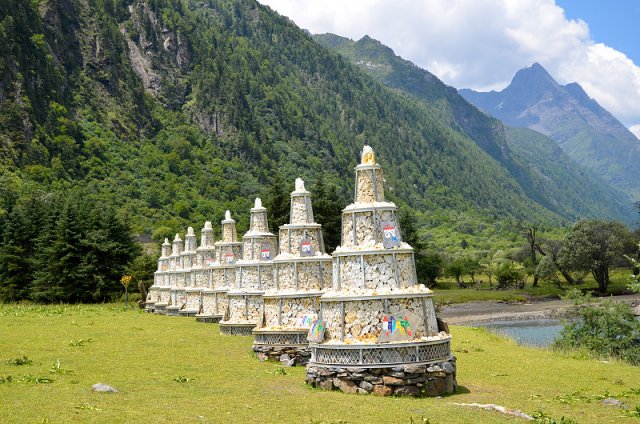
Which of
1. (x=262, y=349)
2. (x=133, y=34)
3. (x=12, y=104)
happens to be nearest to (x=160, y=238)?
(x=12, y=104)

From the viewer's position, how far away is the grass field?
15086mm

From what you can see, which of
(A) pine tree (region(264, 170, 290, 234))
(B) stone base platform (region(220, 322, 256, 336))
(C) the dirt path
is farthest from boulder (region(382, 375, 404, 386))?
(A) pine tree (region(264, 170, 290, 234))

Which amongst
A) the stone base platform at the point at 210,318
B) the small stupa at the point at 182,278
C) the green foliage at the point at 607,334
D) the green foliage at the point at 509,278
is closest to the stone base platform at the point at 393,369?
the green foliage at the point at 607,334

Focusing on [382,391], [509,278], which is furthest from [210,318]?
[509,278]

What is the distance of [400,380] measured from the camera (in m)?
17.9

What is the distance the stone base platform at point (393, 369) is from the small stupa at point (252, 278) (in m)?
13.8

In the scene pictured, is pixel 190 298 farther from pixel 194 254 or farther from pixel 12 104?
pixel 12 104

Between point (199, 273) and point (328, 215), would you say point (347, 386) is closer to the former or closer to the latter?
point (199, 273)

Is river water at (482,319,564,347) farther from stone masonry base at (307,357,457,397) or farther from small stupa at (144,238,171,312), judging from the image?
stone masonry base at (307,357,457,397)

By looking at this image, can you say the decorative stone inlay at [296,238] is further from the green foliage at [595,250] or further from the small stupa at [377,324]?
the green foliage at [595,250]

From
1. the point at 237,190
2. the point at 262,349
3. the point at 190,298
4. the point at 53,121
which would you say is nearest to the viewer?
the point at 262,349

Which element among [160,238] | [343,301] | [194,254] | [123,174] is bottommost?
[343,301]

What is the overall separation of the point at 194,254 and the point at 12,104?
266 feet

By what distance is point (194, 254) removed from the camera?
53.1 m
